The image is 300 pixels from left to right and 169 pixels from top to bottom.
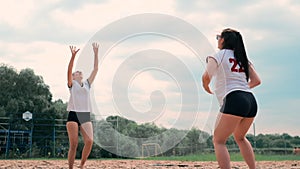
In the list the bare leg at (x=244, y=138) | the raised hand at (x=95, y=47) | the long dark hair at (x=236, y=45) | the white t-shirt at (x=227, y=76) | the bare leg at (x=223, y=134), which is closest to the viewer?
the bare leg at (x=223, y=134)

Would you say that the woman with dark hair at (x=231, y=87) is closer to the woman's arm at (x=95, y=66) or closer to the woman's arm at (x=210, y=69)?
the woman's arm at (x=210, y=69)

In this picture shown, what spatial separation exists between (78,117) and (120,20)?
2.46m

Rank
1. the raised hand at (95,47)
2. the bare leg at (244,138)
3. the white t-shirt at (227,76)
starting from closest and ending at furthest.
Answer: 1. the white t-shirt at (227,76)
2. the bare leg at (244,138)
3. the raised hand at (95,47)

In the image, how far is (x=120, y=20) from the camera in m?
8.41

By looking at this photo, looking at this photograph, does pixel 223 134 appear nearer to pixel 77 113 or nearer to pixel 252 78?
pixel 252 78

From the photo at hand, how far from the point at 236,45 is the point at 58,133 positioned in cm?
2210

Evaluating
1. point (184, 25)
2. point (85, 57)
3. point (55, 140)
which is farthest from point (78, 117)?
point (55, 140)

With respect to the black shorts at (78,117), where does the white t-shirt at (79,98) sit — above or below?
above

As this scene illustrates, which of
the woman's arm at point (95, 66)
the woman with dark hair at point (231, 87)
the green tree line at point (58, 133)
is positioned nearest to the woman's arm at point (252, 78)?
the woman with dark hair at point (231, 87)

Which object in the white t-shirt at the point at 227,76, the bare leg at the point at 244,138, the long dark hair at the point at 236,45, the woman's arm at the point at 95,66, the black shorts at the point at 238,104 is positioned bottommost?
the bare leg at the point at 244,138

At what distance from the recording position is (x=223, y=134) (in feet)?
14.3

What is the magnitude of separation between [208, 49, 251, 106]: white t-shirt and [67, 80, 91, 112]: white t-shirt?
2931 mm

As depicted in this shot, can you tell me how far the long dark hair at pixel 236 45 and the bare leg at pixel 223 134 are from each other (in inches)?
21.8

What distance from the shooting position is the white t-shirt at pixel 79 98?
6844mm
